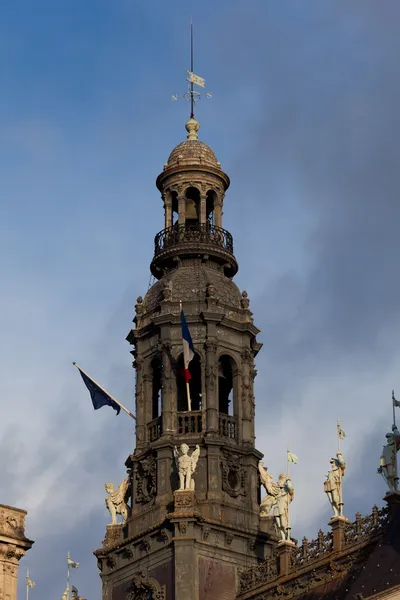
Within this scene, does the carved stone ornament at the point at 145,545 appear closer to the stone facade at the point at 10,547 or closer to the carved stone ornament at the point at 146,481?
the carved stone ornament at the point at 146,481

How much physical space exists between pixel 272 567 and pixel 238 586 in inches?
142

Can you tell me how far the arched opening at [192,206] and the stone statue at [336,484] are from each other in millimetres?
24896

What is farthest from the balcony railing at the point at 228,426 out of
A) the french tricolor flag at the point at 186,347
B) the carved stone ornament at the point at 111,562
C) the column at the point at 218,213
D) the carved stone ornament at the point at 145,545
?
the column at the point at 218,213

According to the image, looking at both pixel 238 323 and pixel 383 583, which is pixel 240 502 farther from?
pixel 383 583

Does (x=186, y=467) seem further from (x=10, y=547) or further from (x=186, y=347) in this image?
(x=10, y=547)

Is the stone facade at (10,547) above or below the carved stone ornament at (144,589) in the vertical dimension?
below

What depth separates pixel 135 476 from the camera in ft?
373

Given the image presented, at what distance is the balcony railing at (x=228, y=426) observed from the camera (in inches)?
4464

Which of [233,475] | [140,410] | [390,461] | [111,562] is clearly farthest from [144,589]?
[390,461]

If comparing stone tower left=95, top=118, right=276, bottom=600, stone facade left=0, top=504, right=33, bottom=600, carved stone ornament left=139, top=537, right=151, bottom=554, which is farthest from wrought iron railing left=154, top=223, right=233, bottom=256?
stone facade left=0, top=504, right=33, bottom=600

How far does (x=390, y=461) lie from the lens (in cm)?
9562

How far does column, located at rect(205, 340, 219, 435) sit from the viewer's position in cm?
11219

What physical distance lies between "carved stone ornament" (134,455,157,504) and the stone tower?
0.08 metres

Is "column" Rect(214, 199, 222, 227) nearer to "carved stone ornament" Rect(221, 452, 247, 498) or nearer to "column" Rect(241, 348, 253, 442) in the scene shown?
"column" Rect(241, 348, 253, 442)
